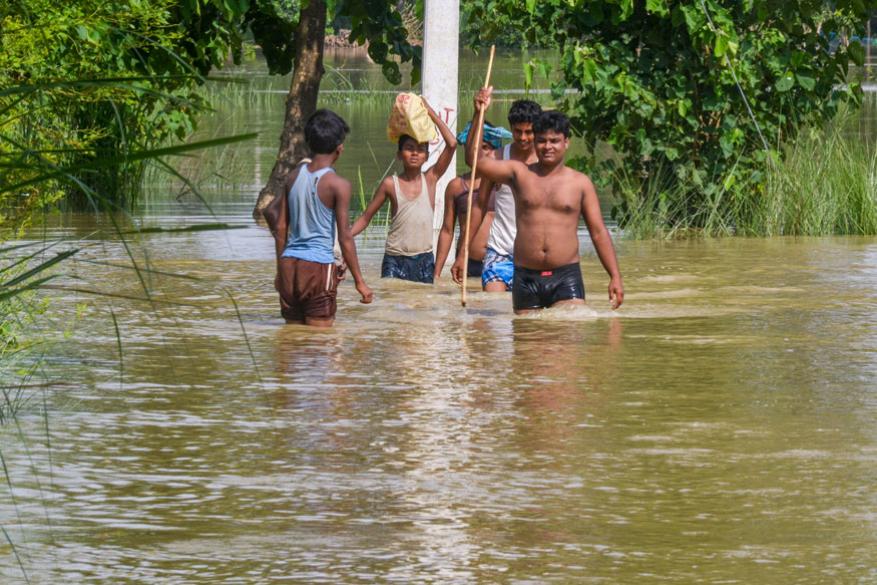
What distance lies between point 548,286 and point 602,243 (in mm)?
455

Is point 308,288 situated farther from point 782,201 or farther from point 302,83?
point 302,83

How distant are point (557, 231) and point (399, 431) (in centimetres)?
364

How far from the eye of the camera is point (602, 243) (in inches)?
428

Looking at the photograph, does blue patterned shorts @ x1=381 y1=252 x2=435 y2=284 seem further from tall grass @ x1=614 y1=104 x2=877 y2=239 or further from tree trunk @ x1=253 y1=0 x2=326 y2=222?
tree trunk @ x1=253 y1=0 x2=326 y2=222

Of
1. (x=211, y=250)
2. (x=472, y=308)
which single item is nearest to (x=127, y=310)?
(x=472, y=308)

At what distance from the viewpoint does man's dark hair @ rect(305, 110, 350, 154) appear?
34.9ft

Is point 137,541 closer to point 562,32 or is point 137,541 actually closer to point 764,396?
point 764,396

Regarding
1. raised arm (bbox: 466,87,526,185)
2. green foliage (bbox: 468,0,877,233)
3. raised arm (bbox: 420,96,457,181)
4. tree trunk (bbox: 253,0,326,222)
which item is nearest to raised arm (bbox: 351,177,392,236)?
raised arm (bbox: 420,96,457,181)

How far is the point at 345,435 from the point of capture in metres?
7.52

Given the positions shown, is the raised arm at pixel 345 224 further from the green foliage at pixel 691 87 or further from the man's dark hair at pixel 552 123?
the green foliage at pixel 691 87

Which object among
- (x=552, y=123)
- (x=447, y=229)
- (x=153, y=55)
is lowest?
(x=447, y=229)

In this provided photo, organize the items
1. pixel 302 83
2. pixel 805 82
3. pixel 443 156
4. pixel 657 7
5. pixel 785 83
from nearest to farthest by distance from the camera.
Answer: pixel 443 156, pixel 657 7, pixel 785 83, pixel 805 82, pixel 302 83

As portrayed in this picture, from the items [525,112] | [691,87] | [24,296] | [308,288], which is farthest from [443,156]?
[24,296]

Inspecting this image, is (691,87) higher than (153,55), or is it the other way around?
(153,55)
